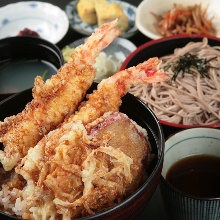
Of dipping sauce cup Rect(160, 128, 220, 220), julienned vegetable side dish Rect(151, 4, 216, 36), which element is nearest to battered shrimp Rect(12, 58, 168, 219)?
dipping sauce cup Rect(160, 128, 220, 220)

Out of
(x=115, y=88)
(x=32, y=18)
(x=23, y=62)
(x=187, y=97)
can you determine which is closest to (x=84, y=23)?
(x=32, y=18)

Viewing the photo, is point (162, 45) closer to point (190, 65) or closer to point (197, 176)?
point (190, 65)

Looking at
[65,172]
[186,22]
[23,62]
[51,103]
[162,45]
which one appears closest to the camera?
[65,172]

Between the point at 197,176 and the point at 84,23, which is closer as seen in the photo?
the point at 197,176

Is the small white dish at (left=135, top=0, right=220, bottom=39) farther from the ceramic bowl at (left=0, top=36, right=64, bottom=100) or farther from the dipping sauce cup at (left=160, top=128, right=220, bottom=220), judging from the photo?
the dipping sauce cup at (left=160, top=128, right=220, bottom=220)

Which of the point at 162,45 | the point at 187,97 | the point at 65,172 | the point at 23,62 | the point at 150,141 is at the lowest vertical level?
the point at 187,97

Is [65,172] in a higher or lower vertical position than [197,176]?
higher

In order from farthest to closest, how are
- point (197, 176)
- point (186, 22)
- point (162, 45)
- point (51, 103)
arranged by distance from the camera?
1. point (186, 22)
2. point (162, 45)
3. point (197, 176)
4. point (51, 103)
